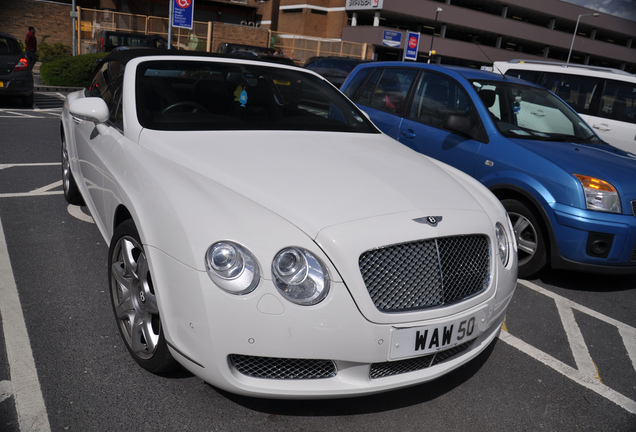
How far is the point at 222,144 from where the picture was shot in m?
3.12

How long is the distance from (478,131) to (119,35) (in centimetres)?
2060

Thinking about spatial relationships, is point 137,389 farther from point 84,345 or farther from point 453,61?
point 453,61

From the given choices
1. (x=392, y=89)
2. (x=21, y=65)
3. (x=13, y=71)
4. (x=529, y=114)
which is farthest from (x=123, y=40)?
(x=529, y=114)

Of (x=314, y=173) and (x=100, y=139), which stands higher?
(x=314, y=173)

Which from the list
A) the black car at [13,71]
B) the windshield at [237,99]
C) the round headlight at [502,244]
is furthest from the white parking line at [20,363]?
the black car at [13,71]

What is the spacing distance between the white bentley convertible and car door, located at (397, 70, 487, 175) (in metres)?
1.67

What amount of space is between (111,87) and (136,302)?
1.87m

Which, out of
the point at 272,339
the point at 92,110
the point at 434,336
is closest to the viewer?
the point at 272,339

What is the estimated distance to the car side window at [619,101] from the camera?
7.39 meters

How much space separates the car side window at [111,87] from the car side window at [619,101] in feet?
21.6

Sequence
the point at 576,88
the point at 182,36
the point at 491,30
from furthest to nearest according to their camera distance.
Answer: the point at 491,30 → the point at 182,36 → the point at 576,88

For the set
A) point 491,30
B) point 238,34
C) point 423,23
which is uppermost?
point 491,30

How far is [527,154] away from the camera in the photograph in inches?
179

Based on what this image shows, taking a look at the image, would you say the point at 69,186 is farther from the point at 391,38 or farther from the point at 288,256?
the point at 391,38
